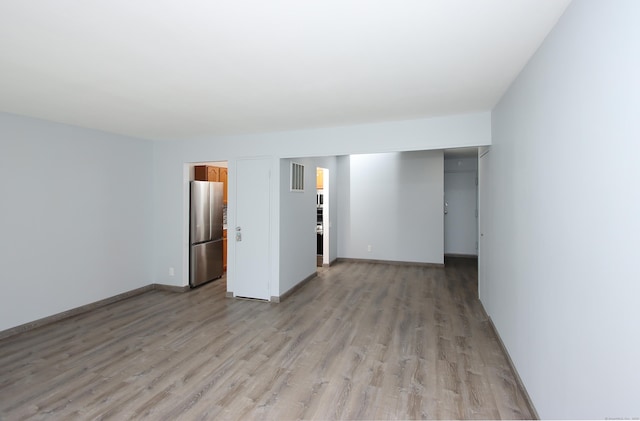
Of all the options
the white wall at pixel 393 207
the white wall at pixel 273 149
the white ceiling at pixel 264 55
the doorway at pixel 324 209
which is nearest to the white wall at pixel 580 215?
the white ceiling at pixel 264 55

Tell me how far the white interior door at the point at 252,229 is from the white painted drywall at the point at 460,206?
A: 16.7 ft

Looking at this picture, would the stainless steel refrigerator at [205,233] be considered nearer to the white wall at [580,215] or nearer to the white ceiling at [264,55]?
the white ceiling at [264,55]

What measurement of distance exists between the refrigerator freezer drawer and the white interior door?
852 millimetres

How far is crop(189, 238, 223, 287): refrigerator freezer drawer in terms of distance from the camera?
5.15 metres

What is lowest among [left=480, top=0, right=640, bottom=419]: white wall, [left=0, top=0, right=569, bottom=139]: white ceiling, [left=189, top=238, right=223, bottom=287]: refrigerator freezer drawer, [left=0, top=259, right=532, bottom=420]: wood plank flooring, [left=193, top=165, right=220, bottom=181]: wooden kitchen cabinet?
[left=0, top=259, right=532, bottom=420]: wood plank flooring

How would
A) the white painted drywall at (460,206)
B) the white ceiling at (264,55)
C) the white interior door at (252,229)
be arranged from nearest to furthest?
1. the white ceiling at (264,55)
2. the white interior door at (252,229)
3. the white painted drywall at (460,206)

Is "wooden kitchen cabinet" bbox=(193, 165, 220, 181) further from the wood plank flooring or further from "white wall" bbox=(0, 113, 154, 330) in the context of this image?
the wood plank flooring

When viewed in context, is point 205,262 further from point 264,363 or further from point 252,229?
point 264,363

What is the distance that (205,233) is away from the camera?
17.5ft

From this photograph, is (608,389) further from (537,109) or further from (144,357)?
(144,357)

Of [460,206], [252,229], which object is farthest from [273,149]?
[460,206]

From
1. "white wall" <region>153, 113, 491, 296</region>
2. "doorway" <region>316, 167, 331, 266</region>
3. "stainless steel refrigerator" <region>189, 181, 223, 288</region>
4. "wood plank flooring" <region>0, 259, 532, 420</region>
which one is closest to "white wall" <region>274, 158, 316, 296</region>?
"white wall" <region>153, 113, 491, 296</region>

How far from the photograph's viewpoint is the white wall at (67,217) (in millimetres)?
3400

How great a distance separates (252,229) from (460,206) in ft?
18.3
